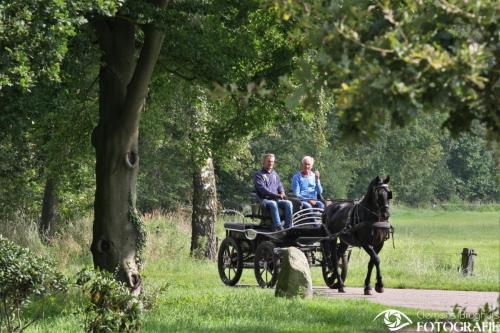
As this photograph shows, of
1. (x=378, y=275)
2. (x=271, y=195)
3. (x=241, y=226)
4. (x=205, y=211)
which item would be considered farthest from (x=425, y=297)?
(x=205, y=211)

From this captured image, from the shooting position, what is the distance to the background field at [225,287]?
1368cm

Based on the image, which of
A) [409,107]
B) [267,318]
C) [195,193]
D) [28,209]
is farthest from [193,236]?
[409,107]

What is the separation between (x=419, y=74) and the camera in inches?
237

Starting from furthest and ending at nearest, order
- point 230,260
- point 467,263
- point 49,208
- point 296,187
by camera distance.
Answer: point 49,208
point 467,263
point 230,260
point 296,187

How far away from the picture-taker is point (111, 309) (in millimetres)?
11102

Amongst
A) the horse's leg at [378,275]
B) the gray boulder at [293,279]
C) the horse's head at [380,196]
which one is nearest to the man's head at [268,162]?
the horse's head at [380,196]

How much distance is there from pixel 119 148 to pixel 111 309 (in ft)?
19.7

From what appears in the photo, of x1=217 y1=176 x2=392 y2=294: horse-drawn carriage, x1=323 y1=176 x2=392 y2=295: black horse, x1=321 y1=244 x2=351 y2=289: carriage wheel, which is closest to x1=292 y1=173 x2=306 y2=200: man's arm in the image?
x1=217 y1=176 x2=392 y2=294: horse-drawn carriage

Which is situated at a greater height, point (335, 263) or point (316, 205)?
point (316, 205)

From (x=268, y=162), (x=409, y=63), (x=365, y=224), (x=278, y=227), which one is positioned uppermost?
(x=268, y=162)

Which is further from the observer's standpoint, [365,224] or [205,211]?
[205,211]

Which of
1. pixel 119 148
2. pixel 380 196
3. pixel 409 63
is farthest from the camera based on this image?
pixel 380 196

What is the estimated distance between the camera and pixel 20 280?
443 inches

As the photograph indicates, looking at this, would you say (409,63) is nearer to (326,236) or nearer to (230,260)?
(326,236)
